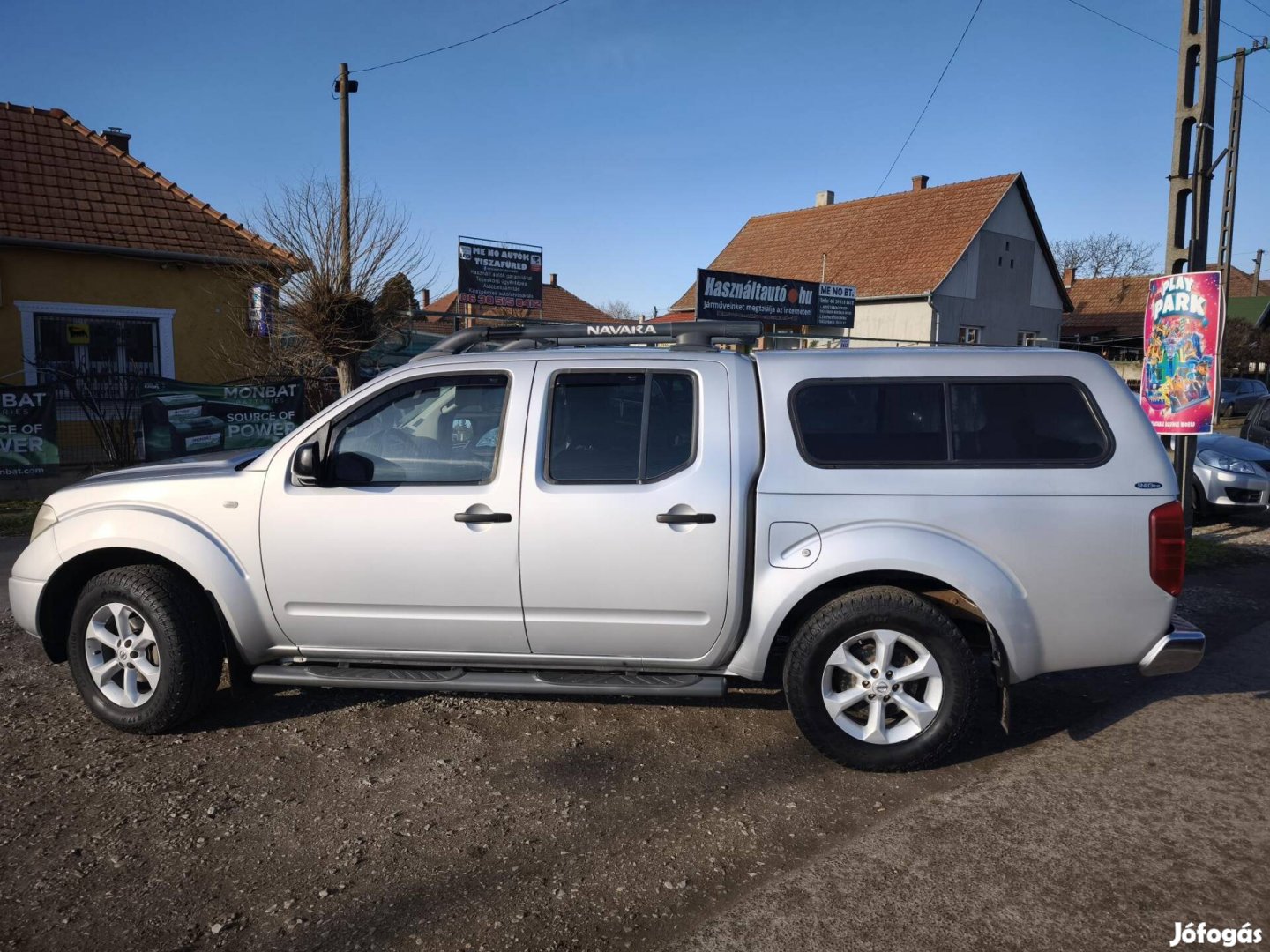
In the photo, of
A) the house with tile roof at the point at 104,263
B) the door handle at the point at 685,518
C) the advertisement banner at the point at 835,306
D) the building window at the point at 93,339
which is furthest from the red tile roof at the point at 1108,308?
the door handle at the point at 685,518

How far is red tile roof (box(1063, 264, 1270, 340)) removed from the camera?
143ft

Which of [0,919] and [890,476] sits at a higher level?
[890,476]

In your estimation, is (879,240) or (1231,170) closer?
(1231,170)

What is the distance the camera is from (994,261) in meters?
32.0

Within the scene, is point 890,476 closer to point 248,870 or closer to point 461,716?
point 461,716

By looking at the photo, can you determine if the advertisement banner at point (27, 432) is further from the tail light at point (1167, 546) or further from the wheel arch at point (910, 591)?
the tail light at point (1167, 546)

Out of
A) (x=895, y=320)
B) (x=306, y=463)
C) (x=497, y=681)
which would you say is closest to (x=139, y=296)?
(x=306, y=463)

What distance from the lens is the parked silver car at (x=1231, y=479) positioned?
1028 cm

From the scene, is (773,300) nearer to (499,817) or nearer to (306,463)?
(306,463)

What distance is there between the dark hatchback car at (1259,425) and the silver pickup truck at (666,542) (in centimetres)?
1157

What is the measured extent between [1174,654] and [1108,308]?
50.4 meters

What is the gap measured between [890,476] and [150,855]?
10.9ft

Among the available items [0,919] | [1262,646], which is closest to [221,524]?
[0,919]

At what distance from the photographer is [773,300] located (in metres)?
25.4
